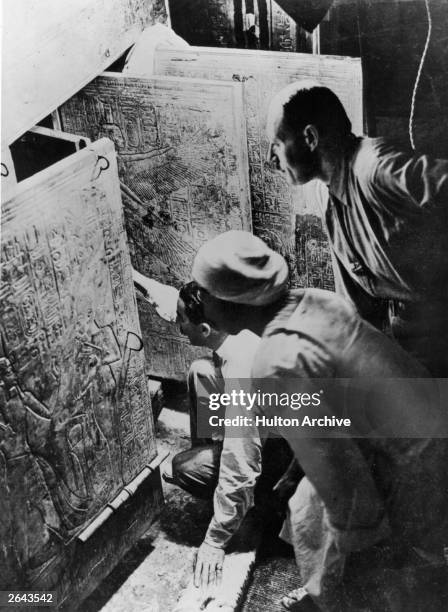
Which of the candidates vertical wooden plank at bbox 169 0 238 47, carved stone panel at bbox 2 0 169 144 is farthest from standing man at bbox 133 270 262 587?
vertical wooden plank at bbox 169 0 238 47

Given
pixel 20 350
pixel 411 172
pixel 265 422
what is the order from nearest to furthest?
1. pixel 411 172
2. pixel 20 350
3. pixel 265 422

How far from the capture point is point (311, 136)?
2.16 meters

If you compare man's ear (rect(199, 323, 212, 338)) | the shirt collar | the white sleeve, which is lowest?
the shirt collar

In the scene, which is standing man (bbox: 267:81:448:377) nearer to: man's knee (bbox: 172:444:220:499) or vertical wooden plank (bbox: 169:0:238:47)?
vertical wooden plank (bbox: 169:0:238:47)

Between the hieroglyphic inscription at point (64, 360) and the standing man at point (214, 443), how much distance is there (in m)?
0.20

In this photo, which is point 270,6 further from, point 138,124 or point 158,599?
point 158,599

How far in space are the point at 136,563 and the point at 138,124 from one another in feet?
5.55

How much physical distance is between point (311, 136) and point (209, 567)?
161 cm

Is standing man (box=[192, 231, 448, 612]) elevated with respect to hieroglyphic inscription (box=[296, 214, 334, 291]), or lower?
lower

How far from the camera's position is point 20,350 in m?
2.26

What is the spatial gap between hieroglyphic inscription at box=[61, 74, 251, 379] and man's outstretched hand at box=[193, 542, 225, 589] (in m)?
1.01

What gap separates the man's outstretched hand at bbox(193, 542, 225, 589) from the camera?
2.61 meters

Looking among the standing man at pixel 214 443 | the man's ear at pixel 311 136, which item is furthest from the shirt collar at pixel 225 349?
the man's ear at pixel 311 136

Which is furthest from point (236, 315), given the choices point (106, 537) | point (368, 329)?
point (106, 537)
